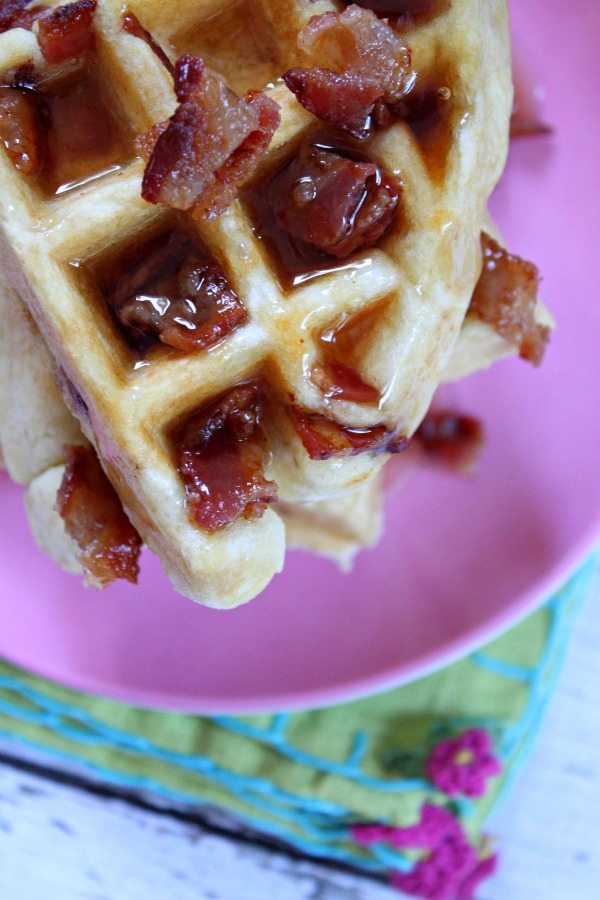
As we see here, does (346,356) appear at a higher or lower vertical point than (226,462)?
higher

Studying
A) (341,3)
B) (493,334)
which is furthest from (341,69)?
(493,334)

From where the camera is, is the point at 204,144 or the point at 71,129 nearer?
the point at 204,144

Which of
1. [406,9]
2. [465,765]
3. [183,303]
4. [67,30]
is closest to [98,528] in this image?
[183,303]

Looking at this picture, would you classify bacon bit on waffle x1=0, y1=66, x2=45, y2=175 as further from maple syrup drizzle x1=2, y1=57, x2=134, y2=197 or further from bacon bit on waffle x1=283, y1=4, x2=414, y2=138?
bacon bit on waffle x1=283, y1=4, x2=414, y2=138

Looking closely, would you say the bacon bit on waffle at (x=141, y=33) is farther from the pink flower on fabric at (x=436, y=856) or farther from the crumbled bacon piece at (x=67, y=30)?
the pink flower on fabric at (x=436, y=856)

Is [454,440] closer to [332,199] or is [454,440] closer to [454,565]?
[454,565]

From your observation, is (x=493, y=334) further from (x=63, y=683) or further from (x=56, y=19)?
(x=63, y=683)

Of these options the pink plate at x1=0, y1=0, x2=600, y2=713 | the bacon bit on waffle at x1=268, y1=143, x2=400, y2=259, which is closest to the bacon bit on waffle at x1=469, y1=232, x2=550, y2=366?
the bacon bit on waffle at x1=268, y1=143, x2=400, y2=259
